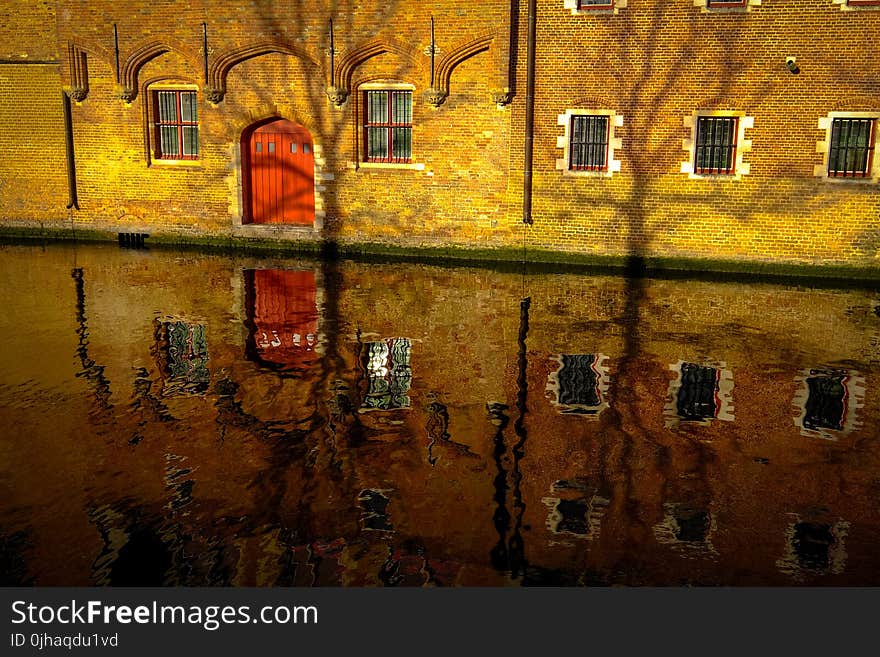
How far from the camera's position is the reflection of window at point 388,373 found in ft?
27.4

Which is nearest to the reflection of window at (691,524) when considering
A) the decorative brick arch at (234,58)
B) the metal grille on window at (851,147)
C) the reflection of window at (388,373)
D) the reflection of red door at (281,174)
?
the reflection of window at (388,373)

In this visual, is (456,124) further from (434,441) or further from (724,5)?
(434,441)

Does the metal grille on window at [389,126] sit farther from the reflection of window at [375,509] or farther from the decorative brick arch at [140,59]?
the reflection of window at [375,509]

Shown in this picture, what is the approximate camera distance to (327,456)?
6.91 metres

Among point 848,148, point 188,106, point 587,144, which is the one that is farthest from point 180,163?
point 848,148

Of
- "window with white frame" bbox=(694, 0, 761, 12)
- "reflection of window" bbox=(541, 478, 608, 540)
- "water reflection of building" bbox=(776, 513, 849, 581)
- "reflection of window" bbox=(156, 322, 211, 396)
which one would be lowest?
"water reflection of building" bbox=(776, 513, 849, 581)

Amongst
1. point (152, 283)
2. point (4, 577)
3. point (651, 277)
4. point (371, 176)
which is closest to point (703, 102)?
point (651, 277)

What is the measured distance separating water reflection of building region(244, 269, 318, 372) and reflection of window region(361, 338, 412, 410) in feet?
2.35

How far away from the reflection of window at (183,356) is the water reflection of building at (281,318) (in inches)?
22.9

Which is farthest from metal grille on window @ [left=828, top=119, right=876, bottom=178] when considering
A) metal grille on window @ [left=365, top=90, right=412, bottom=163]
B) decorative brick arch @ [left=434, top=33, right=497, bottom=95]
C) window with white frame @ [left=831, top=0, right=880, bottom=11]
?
metal grille on window @ [left=365, top=90, right=412, bottom=163]

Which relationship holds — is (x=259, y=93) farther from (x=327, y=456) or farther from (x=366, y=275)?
(x=327, y=456)

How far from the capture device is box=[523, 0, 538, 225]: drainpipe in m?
16.0

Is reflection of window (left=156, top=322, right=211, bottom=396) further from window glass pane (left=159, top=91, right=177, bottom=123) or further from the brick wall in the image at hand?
window glass pane (left=159, top=91, right=177, bottom=123)

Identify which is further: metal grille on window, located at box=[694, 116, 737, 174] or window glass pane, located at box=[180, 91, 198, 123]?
window glass pane, located at box=[180, 91, 198, 123]
